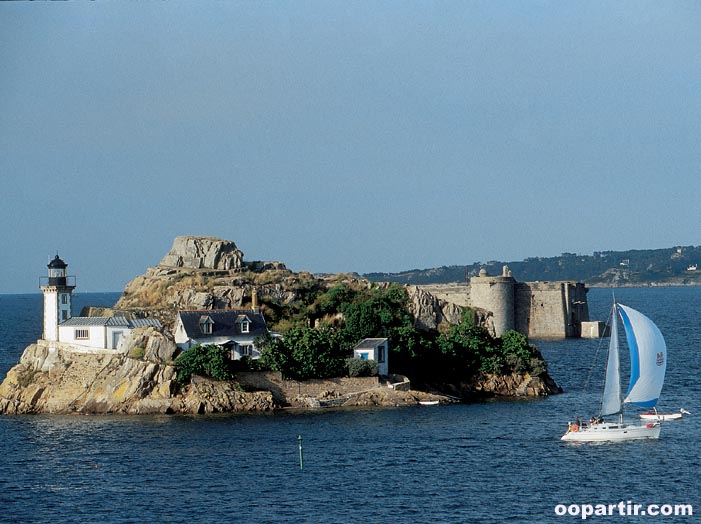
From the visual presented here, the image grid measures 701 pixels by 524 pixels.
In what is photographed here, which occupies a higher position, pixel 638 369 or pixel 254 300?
pixel 254 300

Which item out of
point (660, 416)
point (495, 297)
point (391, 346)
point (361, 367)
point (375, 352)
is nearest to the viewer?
point (660, 416)

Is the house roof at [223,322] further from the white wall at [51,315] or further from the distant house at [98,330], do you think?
the white wall at [51,315]

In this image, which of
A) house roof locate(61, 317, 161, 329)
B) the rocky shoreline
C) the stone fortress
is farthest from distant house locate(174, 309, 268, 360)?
the stone fortress

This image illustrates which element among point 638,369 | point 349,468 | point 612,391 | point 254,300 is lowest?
point 349,468

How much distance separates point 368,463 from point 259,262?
44.4 metres

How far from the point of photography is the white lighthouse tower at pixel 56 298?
82.0 m

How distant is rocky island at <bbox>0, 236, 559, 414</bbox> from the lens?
73812 mm

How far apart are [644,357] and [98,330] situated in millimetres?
36940

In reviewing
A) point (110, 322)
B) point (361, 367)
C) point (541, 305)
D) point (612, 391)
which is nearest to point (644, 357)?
point (612, 391)

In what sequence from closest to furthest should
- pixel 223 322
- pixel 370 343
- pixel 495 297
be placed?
pixel 370 343, pixel 223 322, pixel 495 297

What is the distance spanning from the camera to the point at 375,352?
78.2 metres

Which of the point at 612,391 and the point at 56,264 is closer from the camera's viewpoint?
the point at 612,391

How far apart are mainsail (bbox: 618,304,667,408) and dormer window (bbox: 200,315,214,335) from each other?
28.3 metres

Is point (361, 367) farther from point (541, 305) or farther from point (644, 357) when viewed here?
point (541, 305)
